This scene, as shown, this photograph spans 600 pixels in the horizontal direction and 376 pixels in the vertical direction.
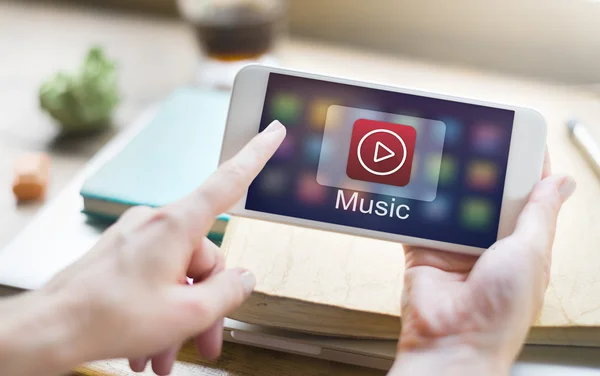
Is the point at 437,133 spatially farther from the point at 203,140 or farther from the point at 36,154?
the point at 36,154

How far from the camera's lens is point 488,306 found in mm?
381

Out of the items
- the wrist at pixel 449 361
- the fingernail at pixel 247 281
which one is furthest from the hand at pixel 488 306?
the fingernail at pixel 247 281

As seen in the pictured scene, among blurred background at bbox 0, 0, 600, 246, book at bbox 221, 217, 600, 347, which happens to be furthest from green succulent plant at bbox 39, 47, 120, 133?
book at bbox 221, 217, 600, 347

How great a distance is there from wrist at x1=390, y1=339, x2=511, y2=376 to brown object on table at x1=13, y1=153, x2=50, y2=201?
0.43 metres

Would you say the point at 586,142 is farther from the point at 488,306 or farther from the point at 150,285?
the point at 150,285

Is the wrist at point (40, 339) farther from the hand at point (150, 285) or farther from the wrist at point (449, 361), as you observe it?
the wrist at point (449, 361)

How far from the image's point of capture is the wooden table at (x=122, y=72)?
668 mm

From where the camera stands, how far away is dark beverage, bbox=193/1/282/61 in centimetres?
76

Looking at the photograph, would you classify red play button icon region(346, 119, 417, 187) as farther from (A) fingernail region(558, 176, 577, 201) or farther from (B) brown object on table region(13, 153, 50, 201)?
(B) brown object on table region(13, 153, 50, 201)

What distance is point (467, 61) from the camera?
840 mm

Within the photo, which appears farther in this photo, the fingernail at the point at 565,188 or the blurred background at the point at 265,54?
the blurred background at the point at 265,54

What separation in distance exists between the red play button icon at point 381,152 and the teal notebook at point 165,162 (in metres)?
0.14

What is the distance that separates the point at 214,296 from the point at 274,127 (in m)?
0.15

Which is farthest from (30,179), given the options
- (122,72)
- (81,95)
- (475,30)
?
(475,30)
